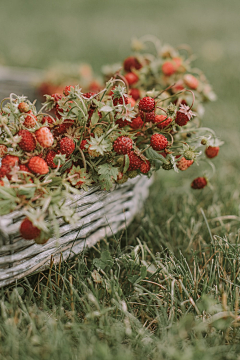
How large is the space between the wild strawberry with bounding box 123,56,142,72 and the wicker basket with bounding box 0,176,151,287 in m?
0.55

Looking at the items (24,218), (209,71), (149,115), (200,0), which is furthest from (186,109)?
(200,0)

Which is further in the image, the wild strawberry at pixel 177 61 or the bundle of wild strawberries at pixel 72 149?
the wild strawberry at pixel 177 61

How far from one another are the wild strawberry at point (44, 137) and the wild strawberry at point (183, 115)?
411 mm

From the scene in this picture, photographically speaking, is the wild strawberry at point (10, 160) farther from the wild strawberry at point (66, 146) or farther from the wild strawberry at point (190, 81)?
the wild strawberry at point (190, 81)

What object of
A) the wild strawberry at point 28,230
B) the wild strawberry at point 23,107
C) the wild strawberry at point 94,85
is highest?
the wild strawberry at point 94,85

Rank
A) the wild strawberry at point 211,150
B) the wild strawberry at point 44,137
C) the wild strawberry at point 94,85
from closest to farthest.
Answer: the wild strawberry at point 44,137, the wild strawberry at point 211,150, the wild strawberry at point 94,85

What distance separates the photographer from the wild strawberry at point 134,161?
100cm

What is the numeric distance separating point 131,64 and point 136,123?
1.71 feet

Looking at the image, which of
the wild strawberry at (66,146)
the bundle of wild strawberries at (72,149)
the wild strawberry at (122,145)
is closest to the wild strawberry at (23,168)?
the bundle of wild strawberries at (72,149)

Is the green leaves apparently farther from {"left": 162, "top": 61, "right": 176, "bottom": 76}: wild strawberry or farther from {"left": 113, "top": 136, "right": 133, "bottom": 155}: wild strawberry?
{"left": 162, "top": 61, "right": 176, "bottom": 76}: wild strawberry

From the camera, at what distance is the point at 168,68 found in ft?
4.75

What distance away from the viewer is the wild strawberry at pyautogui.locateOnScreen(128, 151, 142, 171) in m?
1.00

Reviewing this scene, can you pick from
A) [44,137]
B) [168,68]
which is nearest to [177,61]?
[168,68]

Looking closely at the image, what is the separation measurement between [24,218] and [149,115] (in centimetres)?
52
